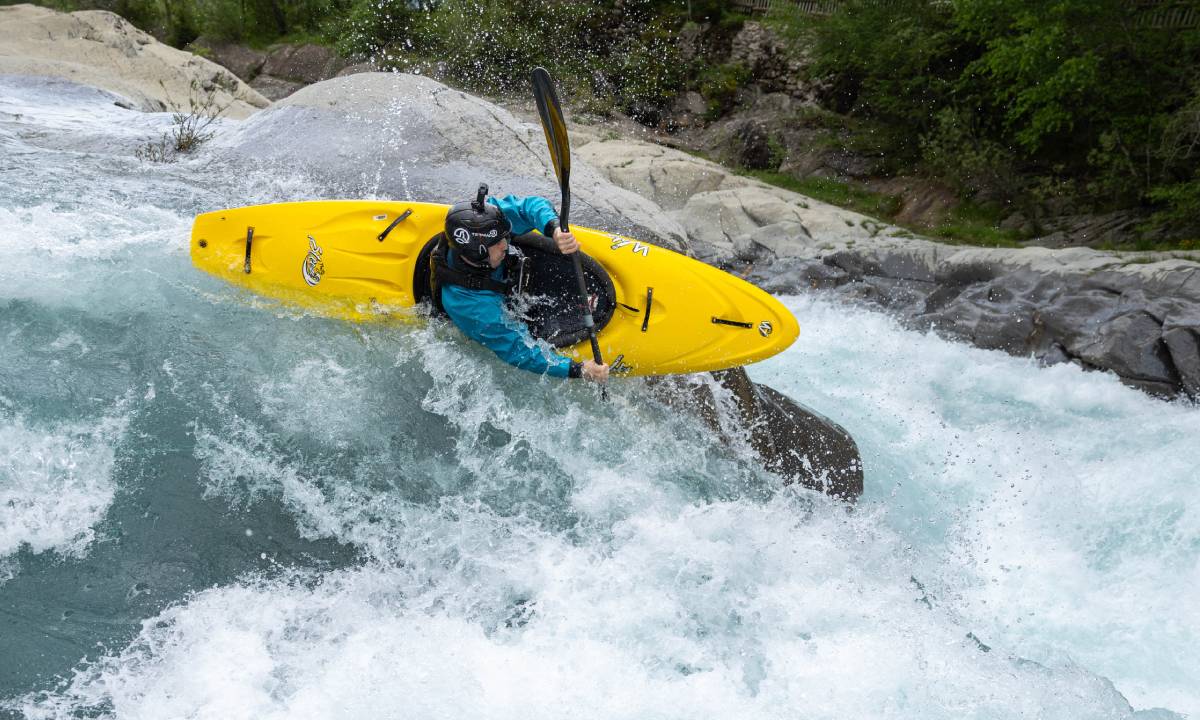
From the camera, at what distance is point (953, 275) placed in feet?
24.8

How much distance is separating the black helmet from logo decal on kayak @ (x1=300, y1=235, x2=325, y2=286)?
3.18 ft

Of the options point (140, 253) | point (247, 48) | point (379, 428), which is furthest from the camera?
point (247, 48)

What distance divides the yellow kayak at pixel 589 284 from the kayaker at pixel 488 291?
273 millimetres

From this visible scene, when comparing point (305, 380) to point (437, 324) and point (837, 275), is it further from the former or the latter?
point (837, 275)

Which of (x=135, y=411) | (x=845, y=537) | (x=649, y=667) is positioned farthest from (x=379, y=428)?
(x=845, y=537)

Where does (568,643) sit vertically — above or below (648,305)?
below

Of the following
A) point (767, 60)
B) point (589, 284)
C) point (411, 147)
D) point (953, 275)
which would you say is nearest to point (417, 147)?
point (411, 147)

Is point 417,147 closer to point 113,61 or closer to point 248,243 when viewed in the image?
point 248,243

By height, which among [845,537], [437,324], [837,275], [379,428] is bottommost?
[837,275]

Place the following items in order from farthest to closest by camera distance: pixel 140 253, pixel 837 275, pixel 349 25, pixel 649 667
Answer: pixel 349 25 < pixel 837 275 < pixel 140 253 < pixel 649 667

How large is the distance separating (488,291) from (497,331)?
0.20 meters

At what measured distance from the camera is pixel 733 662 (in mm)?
3371

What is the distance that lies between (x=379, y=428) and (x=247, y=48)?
610 inches

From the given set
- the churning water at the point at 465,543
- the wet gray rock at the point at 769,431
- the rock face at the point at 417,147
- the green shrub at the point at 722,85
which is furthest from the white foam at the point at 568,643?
the green shrub at the point at 722,85
